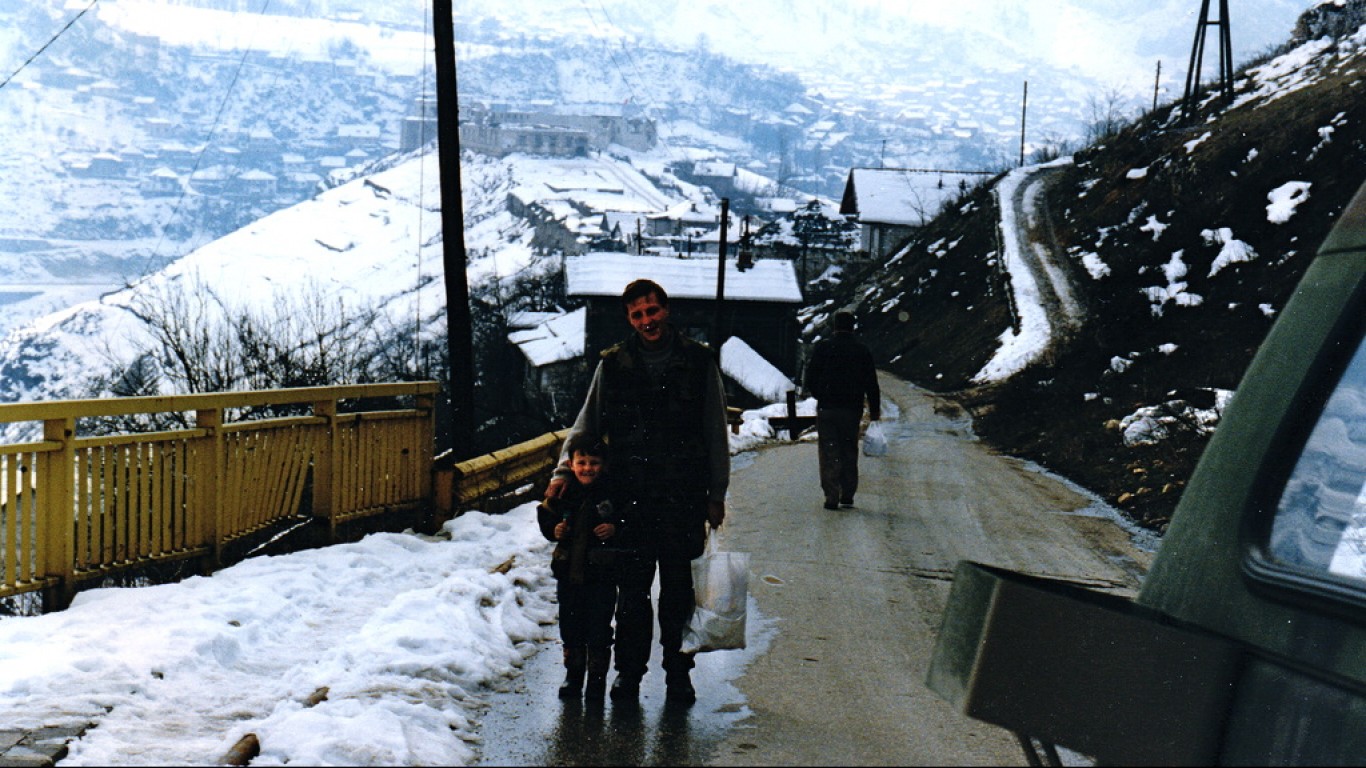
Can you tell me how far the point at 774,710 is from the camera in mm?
5750

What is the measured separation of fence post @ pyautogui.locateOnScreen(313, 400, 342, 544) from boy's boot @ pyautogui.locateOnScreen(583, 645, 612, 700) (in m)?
5.28

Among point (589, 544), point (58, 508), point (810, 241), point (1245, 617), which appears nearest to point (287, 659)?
point (58, 508)

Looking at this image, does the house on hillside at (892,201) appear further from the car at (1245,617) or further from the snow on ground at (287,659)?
the car at (1245,617)

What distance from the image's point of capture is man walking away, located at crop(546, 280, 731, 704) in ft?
18.8

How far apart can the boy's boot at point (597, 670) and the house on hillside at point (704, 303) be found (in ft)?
180

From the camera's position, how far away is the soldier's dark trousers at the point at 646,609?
575 centimetres

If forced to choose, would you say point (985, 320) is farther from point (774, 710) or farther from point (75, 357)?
point (75, 357)

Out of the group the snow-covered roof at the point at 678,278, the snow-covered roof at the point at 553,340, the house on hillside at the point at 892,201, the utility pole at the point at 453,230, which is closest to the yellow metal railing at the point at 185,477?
the utility pole at the point at 453,230

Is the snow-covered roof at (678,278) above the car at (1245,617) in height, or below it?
above

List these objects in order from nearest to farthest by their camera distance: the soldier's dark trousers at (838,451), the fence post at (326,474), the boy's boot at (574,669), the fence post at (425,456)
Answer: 1. the boy's boot at (574,669)
2. the fence post at (326,474)
3. the fence post at (425,456)
4. the soldier's dark trousers at (838,451)

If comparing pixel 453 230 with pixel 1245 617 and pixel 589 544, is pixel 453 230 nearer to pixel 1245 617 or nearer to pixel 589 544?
pixel 589 544

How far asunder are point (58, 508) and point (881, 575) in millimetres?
5394

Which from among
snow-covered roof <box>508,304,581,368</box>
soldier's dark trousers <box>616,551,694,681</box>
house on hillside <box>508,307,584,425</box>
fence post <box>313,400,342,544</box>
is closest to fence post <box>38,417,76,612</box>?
fence post <box>313,400,342,544</box>

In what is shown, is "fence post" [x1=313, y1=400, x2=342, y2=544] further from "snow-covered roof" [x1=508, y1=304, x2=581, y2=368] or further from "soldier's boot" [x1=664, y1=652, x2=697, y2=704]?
"snow-covered roof" [x1=508, y1=304, x2=581, y2=368]
